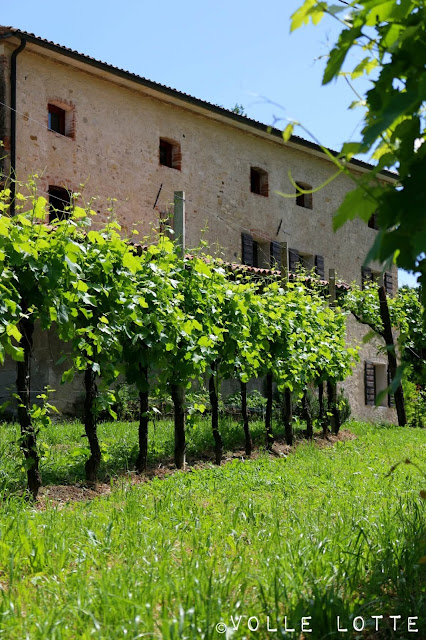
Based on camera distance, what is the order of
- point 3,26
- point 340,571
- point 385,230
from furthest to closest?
point 3,26 → point 340,571 → point 385,230

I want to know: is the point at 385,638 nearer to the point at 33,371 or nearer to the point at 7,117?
the point at 33,371

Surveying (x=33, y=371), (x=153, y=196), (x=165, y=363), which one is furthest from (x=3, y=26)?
(x=165, y=363)

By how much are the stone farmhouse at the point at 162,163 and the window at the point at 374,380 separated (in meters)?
0.05

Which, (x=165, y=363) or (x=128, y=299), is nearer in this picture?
(x=128, y=299)

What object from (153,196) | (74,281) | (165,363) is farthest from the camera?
(153,196)

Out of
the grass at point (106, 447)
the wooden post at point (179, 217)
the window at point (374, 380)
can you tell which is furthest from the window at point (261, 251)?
the wooden post at point (179, 217)

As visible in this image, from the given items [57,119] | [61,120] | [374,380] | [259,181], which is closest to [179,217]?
[61,120]

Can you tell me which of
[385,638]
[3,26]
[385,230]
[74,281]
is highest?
[3,26]

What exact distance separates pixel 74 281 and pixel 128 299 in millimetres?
1063

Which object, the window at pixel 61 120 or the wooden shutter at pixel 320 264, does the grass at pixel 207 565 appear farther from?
the wooden shutter at pixel 320 264

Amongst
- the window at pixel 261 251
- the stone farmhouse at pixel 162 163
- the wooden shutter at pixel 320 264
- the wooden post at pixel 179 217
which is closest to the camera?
the wooden post at pixel 179 217

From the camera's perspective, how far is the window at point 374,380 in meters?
22.8

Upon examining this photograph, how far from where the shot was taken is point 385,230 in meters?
2.07

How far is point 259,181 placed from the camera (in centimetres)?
2225
